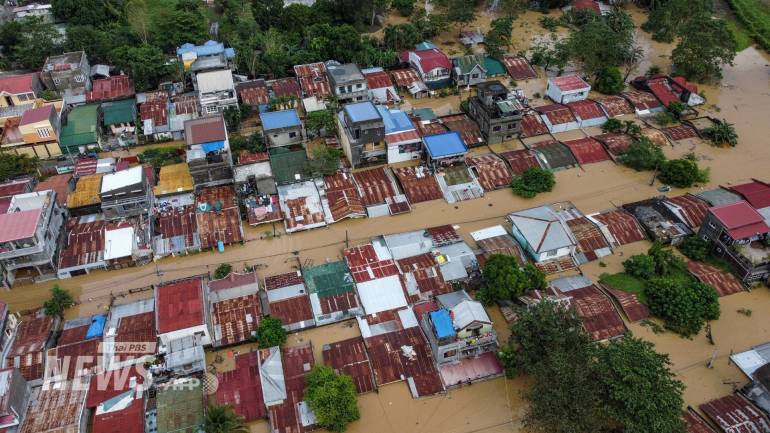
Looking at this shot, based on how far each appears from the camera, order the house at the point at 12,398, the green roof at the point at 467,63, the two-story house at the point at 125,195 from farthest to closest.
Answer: the green roof at the point at 467,63 → the two-story house at the point at 125,195 → the house at the point at 12,398

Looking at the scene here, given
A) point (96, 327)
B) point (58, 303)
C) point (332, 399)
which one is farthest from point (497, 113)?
point (58, 303)

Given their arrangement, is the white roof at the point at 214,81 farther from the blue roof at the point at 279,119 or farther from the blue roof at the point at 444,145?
the blue roof at the point at 444,145

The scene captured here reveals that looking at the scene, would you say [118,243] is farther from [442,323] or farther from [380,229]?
[442,323]

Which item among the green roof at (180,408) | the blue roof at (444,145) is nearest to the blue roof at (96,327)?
the green roof at (180,408)

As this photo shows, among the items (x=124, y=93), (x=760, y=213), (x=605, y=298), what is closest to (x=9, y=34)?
(x=124, y=93)

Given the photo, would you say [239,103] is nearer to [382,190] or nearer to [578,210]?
[382,190]

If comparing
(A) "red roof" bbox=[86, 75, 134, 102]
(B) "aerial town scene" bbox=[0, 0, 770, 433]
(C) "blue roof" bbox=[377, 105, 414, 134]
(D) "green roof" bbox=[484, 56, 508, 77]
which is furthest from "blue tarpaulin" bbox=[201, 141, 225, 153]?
(D) "green roof" bbox=[484, 56, 508, 77]
